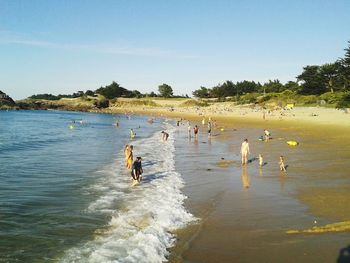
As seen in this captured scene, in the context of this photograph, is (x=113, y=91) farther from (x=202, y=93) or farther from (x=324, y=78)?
(x=324, y=78)

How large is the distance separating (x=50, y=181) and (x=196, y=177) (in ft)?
21.7

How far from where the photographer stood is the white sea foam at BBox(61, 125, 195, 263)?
8961 millimetres

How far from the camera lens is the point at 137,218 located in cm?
1183

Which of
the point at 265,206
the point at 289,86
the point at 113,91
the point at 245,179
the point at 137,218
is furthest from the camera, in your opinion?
the point at 113,91

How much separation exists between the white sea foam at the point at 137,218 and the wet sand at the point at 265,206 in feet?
1.53

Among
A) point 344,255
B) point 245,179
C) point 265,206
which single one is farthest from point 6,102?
point 344,255

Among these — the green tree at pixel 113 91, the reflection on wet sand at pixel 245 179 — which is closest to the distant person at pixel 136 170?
the reflection on wet sand at pixel 245 179

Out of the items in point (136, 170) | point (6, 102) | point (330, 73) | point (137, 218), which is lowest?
point (137, 218)

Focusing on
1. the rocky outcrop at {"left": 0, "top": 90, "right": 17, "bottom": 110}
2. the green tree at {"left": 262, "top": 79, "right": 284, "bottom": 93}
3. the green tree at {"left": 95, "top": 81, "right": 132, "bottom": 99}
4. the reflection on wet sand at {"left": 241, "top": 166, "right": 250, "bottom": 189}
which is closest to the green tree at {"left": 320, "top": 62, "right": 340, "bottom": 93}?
the green tree at {"left": 262, "top": 79, "right": 284, "bottom": 93}

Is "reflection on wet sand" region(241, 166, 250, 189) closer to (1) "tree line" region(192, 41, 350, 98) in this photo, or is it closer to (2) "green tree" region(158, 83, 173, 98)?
(1) "tree line" region(192, 41, 350, 98)

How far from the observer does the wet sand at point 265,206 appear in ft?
28.5

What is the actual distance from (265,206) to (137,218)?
4.07 m

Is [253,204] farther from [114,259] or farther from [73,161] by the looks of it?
[73,161]

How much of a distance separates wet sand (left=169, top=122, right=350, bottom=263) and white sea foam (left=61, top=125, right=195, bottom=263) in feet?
1.53
